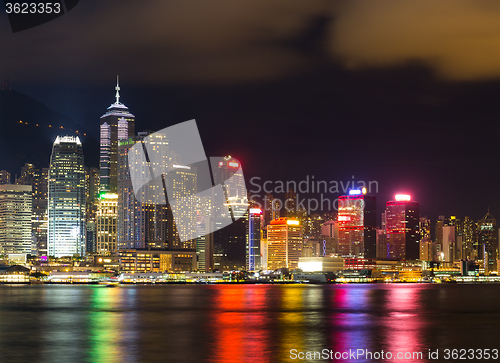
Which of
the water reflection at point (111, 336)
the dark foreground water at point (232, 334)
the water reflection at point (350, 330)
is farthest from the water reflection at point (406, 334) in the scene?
the water reflection at point (111, 336)

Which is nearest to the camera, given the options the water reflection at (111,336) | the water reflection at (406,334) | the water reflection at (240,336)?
the water reflection at (240,336)

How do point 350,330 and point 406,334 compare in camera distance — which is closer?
point 406,334

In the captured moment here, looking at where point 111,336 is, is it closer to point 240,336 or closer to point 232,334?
point 232,334

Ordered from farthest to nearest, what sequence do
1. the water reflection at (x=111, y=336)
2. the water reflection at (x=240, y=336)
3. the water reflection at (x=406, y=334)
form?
the water reflection at (x=406, y=334) → the water reflection at (x=111, y=336) → the water reflection at (x=240, y=336)

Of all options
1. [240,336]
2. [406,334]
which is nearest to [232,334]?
[240,336]

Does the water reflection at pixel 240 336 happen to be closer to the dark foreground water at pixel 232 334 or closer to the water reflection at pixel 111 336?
the dark foreground water at pixel 232 334

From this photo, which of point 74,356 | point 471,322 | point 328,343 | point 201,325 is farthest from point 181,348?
point 471,322

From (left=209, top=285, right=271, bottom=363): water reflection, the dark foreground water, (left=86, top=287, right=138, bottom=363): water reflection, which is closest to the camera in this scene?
(left=209, top=285, right=271, bottom=363): water reflection

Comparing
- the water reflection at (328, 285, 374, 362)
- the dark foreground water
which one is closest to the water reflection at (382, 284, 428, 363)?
the dark foreground water

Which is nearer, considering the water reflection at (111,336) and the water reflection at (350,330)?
the water reflection at (111,336)

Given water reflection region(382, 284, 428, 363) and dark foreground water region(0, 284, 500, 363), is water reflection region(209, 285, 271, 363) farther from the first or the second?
water reflection region(382, 284, 428, 363)

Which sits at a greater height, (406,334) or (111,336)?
(111,336)

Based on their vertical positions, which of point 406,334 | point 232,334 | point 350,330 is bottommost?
point 350,330

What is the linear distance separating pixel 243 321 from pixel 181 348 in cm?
1893
